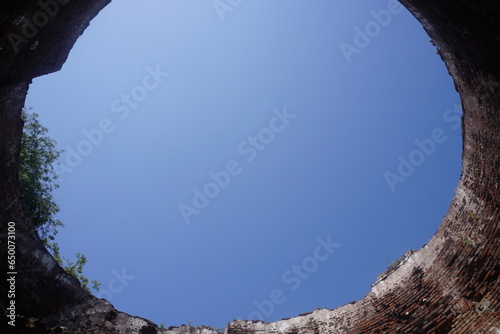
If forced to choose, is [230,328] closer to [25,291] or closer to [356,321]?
[356,321]

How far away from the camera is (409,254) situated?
6996 millimetres

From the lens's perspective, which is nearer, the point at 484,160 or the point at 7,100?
the point at 7,100

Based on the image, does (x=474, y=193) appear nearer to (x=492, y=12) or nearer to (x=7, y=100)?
(x=492, y=12)

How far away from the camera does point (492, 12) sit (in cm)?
389

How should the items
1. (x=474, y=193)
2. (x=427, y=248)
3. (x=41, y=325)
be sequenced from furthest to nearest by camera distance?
(x=427, y=248)
(x=474, y=193)
(x=41, y=325)

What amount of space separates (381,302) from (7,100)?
24.6ft

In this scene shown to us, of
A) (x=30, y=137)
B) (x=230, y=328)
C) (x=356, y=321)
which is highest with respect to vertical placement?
(x=30, y=137)

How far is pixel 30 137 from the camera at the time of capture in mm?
9156

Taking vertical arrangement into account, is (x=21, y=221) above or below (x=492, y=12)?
above

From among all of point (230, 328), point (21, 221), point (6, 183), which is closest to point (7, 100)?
point (6, 183)

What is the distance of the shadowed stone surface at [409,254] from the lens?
4930mm

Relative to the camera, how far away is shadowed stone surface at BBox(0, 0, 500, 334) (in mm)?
4930

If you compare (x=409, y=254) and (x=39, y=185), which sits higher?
(x=39, y=185)

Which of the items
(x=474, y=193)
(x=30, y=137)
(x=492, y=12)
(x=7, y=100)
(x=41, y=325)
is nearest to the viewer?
(x=492, y=12)
